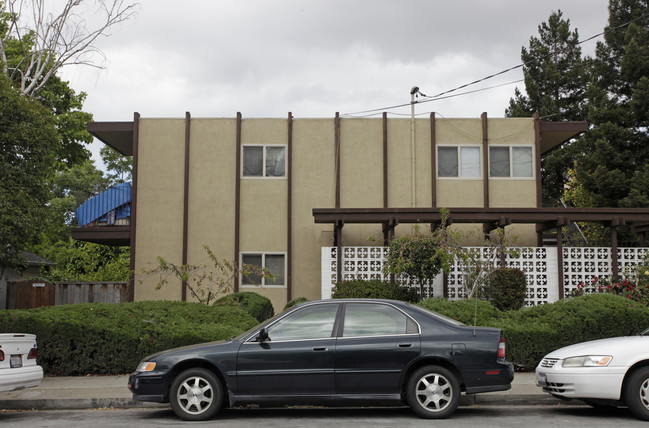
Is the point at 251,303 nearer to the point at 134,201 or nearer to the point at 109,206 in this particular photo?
the point at 134,201

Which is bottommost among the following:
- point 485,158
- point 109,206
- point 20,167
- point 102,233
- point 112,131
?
point 102,233

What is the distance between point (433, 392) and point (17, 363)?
5.34 meters

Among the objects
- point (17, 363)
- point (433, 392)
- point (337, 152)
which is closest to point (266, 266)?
point (337, 152)

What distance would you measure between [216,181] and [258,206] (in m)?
1.44

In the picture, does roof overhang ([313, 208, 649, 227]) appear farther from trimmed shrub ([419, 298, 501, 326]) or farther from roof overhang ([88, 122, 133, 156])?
roof overhang ([88, 122, 133, 156])

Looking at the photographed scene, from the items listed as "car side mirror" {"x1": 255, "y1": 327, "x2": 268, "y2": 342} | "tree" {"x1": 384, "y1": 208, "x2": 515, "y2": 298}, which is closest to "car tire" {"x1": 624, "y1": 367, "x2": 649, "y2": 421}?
A: "car side mirror" {"x1": 255, "y1": 327, "x2": 268, "y2": 342}

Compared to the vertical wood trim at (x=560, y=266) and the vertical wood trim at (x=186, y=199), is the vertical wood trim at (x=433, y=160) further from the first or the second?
the vertical wood trim at (x=186, y=199)

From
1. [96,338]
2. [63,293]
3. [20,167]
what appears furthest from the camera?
[63,293]

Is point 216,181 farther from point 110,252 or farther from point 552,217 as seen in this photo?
point 110,252

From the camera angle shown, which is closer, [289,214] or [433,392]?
[433,392]

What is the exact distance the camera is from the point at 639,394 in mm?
7551

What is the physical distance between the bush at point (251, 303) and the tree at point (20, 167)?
427cm

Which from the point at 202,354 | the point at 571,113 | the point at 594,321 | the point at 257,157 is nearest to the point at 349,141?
the point at 257,157

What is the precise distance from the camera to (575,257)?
52.1ft
